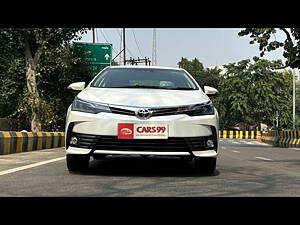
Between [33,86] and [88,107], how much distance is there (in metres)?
17.8

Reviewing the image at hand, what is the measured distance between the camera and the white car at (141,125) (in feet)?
18.4

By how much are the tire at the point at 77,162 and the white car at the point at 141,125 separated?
0.01 meters

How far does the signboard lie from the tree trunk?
2.55 metres

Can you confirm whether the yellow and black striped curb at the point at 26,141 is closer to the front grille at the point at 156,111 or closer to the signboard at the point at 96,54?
the front grille at the point at 156,111

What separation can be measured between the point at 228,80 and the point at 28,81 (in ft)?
108

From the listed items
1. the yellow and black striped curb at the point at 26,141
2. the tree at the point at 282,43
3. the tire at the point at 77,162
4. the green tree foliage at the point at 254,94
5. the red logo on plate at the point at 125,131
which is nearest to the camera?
the red logo on plate at the point at 125,131

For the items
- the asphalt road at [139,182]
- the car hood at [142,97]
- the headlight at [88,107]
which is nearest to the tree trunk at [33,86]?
the asphalt road at [139,182]

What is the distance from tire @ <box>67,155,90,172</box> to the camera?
20.0 feet

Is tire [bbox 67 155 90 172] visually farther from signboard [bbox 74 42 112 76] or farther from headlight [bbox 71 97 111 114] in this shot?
signboard [bbox 74 42 112 76]
